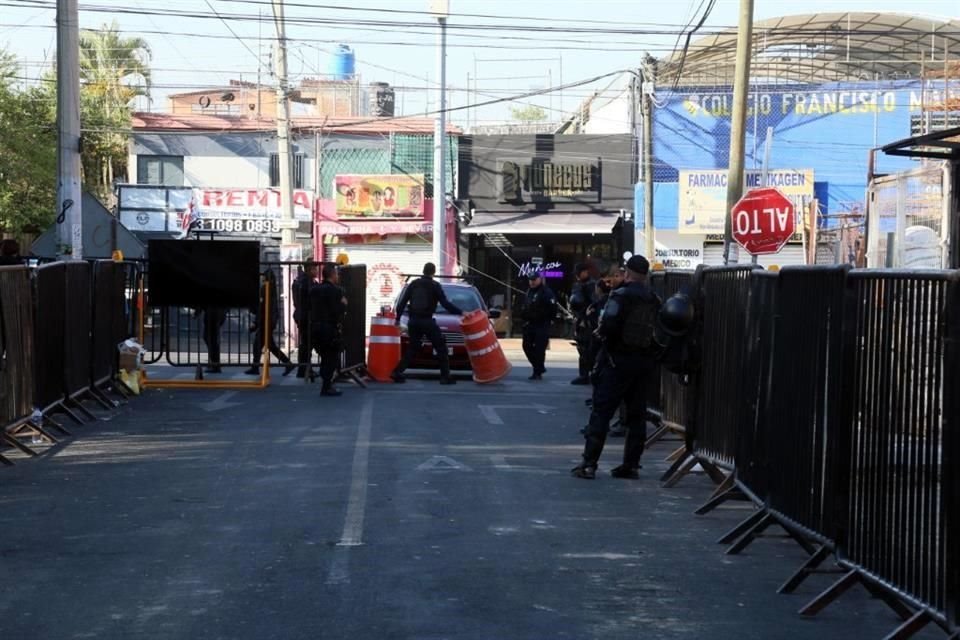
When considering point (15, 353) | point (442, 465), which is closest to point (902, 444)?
point (442, 465)

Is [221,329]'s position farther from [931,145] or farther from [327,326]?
[931,145]

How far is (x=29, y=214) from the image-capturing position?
4628 cm

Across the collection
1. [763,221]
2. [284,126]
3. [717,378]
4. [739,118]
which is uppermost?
[284,126]

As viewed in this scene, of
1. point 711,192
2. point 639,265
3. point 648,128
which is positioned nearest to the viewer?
point 639,265

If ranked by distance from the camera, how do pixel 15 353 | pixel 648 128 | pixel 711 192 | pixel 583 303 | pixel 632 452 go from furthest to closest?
pixel 711 192
pixel 648 128
pixel 583 303
pixel 15 353
pixel 632 452

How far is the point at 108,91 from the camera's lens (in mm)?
56031

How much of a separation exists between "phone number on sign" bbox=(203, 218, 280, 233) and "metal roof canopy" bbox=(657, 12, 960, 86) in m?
13.2

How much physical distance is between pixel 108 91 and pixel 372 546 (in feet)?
168

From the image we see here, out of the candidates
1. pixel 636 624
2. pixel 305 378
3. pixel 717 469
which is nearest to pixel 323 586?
pixel 636 624

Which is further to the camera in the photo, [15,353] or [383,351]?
[383,351]

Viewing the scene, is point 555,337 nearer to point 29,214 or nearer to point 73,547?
point 29,214

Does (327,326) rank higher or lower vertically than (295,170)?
lower

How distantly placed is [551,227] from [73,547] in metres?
31.7

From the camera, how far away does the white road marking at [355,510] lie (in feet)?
25.4
